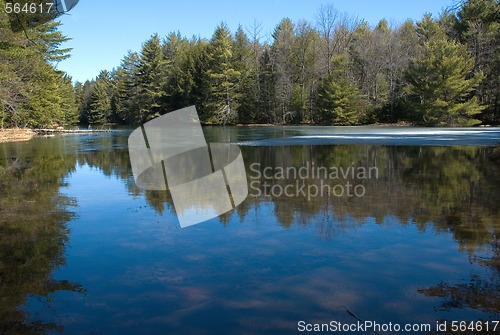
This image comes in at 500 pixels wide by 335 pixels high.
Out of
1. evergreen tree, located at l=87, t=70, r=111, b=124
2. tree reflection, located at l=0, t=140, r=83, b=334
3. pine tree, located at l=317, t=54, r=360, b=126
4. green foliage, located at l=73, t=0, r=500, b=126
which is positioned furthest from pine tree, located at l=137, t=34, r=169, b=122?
tree reflection, located at l=0, t=140, r=83, b=334

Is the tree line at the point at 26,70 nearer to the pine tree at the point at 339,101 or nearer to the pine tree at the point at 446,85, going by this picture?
the pine tree at the point at 339,101

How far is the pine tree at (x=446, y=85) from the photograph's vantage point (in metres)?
36.6

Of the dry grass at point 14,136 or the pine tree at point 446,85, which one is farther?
the pine tree at point 446,85

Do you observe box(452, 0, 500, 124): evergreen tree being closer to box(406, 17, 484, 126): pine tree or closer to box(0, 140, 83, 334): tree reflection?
box(406, 17, 484, 126): pine tree

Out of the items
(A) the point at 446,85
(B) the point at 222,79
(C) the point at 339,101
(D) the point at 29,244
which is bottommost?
(D) the point at 29,244

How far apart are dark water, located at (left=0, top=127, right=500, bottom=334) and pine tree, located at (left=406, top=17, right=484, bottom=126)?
103 ft

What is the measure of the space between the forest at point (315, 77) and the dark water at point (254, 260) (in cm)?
2719

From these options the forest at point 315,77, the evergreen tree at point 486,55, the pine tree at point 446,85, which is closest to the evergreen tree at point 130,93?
the forest at point 315,77

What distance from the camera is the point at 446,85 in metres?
36.6

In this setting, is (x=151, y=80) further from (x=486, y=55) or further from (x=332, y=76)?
(x=486, y=55)

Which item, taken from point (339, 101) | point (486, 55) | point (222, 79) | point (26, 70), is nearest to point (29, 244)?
point (26, 70)

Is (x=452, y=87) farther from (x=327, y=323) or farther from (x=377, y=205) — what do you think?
(x=327, y=323)

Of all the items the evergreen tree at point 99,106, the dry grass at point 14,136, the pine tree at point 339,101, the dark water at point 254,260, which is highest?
the evergreen tree at point 99,106

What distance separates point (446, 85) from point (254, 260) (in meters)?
37.3
